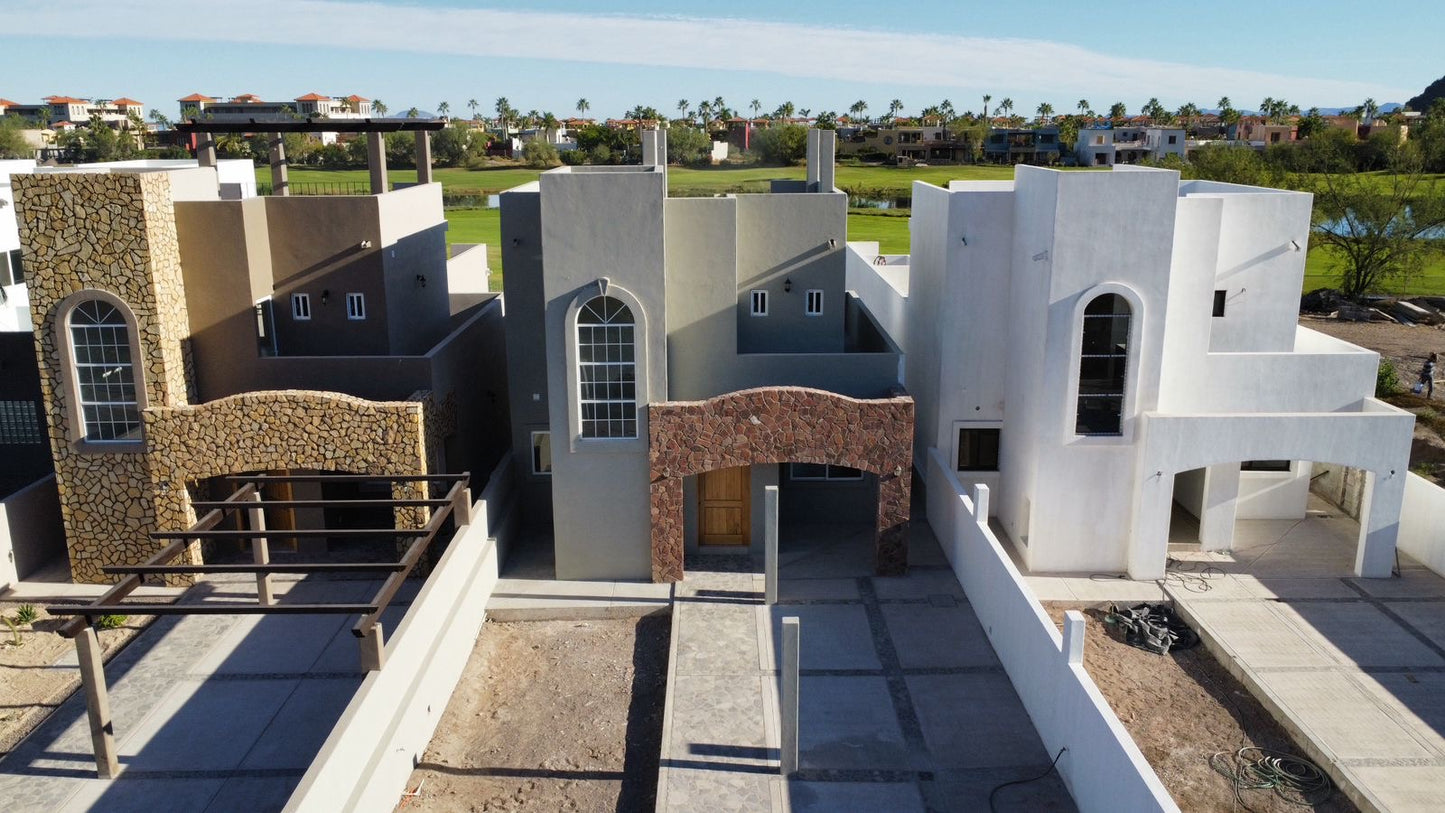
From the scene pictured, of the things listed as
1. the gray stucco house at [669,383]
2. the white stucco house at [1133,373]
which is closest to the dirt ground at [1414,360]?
the white stucco house at [1133,373]

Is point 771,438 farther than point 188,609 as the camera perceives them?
Yes

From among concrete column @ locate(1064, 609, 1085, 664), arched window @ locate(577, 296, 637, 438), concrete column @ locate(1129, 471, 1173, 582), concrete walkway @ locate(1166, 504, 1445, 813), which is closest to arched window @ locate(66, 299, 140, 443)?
arched window @ locate(577, 296, 637, 438)

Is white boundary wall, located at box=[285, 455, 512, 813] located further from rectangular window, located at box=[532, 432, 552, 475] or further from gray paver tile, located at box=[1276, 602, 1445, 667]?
gray paver tile, located at box=[1276, 602, 1445, 667]

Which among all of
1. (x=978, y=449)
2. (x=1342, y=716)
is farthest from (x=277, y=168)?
(x=1342, y=716)

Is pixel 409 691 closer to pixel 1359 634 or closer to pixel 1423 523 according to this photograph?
pixel 1359 634

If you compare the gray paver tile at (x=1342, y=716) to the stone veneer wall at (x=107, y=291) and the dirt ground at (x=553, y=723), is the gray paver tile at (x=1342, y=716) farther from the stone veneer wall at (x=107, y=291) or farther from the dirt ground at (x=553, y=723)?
the stone veneer wall at (x=107, y=291)

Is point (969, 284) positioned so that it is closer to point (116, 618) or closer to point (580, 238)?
point (580, 238)

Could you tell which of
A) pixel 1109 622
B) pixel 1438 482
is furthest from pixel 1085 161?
pixel 1109 622
